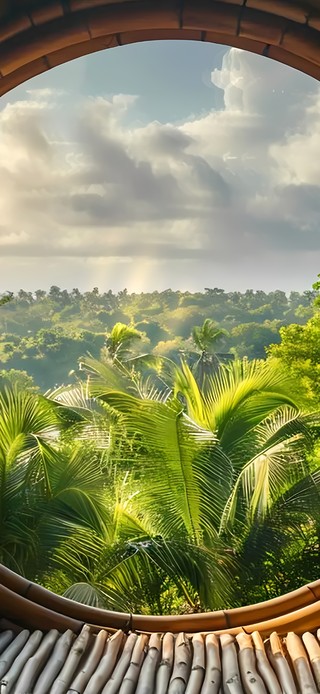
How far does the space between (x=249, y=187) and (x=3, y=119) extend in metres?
6.01

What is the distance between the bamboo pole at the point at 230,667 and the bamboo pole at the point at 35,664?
0.25 m

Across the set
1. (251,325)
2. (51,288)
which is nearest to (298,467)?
(251,325)

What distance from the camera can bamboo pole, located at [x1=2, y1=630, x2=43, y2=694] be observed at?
789 millimetres

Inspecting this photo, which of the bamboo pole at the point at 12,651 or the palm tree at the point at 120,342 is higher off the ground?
the palm tree at the point at 120,342

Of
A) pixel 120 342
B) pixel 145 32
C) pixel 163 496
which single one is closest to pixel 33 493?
pixel 163 496

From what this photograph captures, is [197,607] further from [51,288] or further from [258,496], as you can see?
[51,288]

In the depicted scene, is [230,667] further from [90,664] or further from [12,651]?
[12,651]

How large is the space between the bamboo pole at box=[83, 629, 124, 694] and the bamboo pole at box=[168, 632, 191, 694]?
0.28ft

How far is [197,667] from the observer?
0.80 m

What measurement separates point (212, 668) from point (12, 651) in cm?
29

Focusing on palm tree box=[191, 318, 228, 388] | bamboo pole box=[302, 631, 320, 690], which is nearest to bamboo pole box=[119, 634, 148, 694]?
bamboo pole box=[302, 631, 320, 690]

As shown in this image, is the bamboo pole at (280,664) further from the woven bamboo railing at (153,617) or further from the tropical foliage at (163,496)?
the tropical foliage at (163,496)

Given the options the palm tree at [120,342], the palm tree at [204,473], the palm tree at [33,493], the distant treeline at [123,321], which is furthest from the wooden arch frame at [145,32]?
the distant treeline at [123,321]

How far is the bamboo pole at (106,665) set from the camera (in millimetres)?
782
